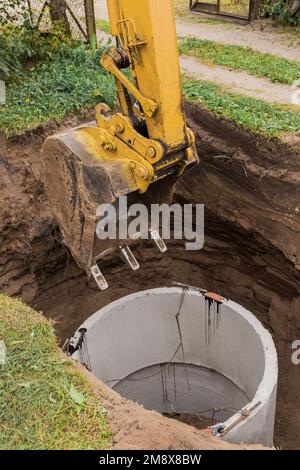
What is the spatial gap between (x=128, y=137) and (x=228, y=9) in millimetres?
9843

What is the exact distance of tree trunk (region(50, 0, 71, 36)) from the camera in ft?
29.9

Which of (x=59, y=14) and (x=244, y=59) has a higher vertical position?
(x=59, y=14)

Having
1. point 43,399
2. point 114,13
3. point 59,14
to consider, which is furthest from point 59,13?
point 43,399

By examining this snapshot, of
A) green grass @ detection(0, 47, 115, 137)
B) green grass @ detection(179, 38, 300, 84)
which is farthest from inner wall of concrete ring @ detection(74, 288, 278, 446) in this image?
green grass @ detection(179, 38, 300, 84)

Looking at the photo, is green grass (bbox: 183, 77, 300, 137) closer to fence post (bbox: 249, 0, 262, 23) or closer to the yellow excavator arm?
the yellow excavator arm

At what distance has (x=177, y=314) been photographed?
759 centimetres

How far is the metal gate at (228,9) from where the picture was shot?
40.9 feet

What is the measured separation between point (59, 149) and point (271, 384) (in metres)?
3.47

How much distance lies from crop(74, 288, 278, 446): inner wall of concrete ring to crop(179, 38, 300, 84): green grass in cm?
420

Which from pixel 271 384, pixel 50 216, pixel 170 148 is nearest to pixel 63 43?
pixel 50 216

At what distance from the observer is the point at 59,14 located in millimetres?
9227

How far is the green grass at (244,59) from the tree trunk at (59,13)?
230 centimetres

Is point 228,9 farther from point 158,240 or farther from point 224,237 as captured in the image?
point 158,240

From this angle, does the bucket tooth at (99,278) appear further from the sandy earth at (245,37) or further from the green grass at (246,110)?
the sandy earth at (245,37)
